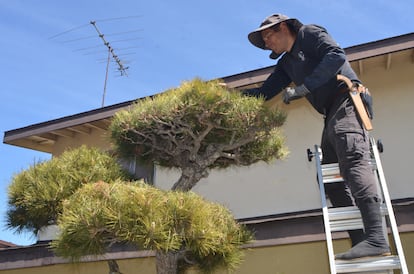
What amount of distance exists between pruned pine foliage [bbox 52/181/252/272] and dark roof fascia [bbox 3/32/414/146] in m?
2.71

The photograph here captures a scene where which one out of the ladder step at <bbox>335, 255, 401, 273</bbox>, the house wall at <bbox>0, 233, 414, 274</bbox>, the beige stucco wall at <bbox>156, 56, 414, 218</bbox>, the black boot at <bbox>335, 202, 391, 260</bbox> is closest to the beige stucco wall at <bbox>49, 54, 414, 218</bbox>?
the beige stucco wall at <bbox>156, 56, 414, 218</bbox>

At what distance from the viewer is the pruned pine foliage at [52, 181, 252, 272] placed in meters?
2.37

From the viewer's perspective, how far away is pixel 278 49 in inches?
117

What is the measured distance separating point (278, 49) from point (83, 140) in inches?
171

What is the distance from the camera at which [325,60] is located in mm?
2547

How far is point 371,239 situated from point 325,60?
103 cm

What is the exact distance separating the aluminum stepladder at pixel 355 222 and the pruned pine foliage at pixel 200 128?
52 cm

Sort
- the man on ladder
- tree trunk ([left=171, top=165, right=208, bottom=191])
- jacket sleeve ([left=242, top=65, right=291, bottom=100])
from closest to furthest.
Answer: the man on ladder
jacket sleeve ([left=242, top=65, right=291, bottom=100])
tree trunk ([left=171, top=165, right=208, bottom=191])

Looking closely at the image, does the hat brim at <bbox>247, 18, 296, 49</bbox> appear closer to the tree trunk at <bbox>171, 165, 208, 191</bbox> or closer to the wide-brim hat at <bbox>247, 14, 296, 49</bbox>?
the wide-brim hat at <bbox>247, 14, 296, 49</bbox>

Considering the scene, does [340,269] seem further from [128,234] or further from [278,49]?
[278,49]

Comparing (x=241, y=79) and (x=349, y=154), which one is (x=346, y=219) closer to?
(x=349, y=154)

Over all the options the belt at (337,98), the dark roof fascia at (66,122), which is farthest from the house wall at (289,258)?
the dark roof fascia at (66,122)

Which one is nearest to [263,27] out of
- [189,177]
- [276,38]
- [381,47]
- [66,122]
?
[276,38]

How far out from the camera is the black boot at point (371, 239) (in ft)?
6.77
